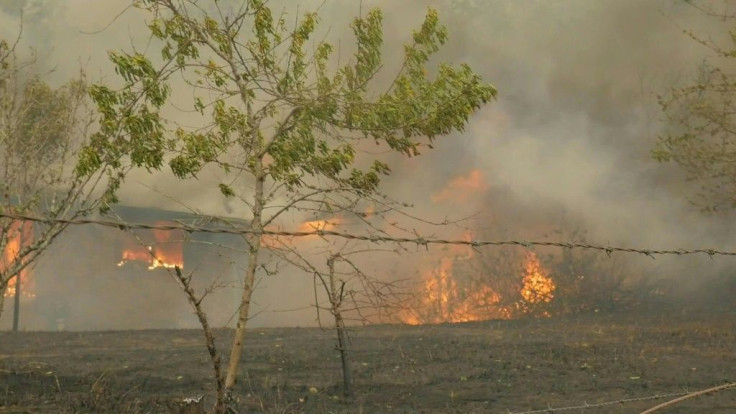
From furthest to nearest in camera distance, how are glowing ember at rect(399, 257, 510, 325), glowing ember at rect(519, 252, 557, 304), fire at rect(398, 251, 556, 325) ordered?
glowing ember at rect(399, 257, 510, 325)
fire at rect(398, 251, 556, 325)
glowing ember at rect(519, 252, 557, 304)

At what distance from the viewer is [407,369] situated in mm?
10391

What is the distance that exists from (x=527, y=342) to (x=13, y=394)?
28.3 ft

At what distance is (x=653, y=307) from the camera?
1977cm

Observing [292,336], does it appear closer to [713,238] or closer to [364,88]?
[364,88]

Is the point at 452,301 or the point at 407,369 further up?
the point at 452,301

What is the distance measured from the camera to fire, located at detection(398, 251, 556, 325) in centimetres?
2153

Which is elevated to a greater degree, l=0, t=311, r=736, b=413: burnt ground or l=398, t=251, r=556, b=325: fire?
l=398, t=251, r=556, b=325: fire

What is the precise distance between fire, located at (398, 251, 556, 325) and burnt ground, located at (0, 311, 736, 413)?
498cm

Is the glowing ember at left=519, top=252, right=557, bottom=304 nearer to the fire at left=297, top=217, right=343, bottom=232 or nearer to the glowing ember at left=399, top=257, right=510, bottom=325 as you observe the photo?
the glowing ember at left=399, top=257, right=510, bottom=325

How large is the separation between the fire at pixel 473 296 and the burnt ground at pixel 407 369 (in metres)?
4.98

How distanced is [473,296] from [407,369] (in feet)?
42.8

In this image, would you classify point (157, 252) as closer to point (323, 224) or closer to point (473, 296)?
point (473, 296)

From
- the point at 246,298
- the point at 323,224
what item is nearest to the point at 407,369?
the point at 323,224

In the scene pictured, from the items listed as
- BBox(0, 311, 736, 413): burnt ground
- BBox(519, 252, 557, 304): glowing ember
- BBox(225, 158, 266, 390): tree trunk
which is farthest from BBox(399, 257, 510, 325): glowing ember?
BBox(225, 158, 266, 390): tree trunk
